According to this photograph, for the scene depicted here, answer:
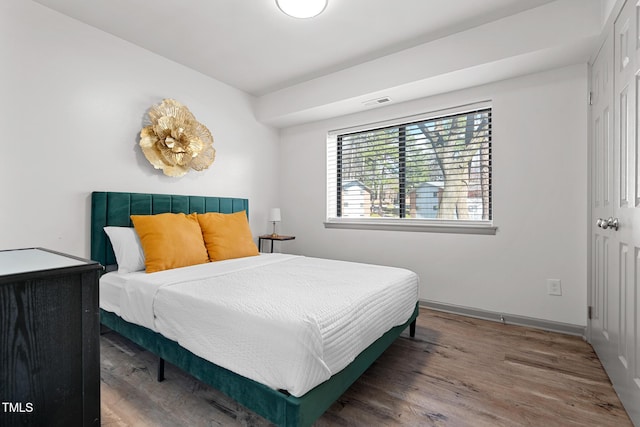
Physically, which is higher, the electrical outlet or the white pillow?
the white pillow

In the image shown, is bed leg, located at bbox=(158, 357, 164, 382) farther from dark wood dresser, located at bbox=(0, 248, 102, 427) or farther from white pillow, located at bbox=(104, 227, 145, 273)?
dark wood dresser, located at bbox=(0, 248, 102, 427)

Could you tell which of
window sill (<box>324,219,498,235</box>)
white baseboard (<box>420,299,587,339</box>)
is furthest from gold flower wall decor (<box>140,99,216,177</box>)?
white baseboard (<box>420,299,587,339</box>)

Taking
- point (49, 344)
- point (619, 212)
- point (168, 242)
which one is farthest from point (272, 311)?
point (619, 212)

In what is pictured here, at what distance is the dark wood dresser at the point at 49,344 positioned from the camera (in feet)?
A: 2.16

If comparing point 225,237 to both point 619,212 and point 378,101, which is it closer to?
point 378,101

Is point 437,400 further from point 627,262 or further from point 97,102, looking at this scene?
point 97,102

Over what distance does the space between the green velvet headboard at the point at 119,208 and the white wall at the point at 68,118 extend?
9 cm

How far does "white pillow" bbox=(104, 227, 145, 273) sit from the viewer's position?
7.67 ft

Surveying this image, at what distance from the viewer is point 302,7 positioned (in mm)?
2135

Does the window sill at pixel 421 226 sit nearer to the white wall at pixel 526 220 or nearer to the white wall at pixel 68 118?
the white wall at pixel 526 220

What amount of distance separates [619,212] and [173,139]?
3274 millimetres

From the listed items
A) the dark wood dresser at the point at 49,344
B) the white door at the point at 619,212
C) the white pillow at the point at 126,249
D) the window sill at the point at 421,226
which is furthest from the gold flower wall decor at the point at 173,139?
the white door at the point at 619,212

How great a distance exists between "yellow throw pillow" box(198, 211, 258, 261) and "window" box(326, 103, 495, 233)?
3.81 ft

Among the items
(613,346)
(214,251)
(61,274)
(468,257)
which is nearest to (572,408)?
(613,346)
